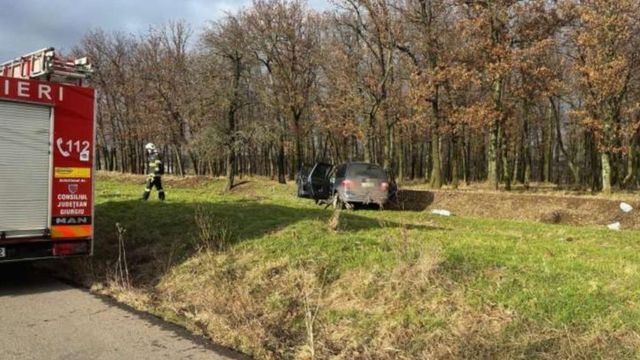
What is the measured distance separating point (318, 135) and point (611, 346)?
5607 centimetres

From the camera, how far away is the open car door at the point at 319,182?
27031 mm

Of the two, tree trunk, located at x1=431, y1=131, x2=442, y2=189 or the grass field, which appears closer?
the grass field

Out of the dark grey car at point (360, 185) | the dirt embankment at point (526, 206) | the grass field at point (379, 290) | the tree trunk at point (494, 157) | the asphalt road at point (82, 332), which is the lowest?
the asphalt road at point (82, 332)

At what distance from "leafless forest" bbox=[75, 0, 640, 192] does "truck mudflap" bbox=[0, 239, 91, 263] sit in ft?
68.3

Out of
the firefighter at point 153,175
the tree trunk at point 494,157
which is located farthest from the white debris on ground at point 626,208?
the firefighter at point 153,175

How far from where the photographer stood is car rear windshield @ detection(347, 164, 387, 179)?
22438 mm

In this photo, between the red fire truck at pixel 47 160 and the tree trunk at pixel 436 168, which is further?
the tree trunk at pixel 436 168

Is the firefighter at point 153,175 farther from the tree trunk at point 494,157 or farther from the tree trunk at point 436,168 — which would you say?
the tree trunk at point 436,168

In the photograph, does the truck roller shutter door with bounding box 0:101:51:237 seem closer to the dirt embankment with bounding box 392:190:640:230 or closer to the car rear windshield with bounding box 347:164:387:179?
the car rear windshield with bounding box 347:164:387:179

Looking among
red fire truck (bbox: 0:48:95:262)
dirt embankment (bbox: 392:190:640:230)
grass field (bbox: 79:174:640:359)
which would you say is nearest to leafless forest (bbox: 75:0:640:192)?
dirt embankment (bbox: 392:190:640:230)

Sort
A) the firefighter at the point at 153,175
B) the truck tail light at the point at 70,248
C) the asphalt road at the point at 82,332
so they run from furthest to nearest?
the firefighter at the point at 153,175
the truck tail light at the point at 70,248
the asphalt road at the point at 82,332

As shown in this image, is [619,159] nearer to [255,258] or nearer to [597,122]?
[597,122]

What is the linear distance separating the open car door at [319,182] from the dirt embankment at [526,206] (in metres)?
3.01

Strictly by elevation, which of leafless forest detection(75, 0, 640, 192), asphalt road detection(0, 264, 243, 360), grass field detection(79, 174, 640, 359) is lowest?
asphalt road detection(0, 264, 243, 360)
